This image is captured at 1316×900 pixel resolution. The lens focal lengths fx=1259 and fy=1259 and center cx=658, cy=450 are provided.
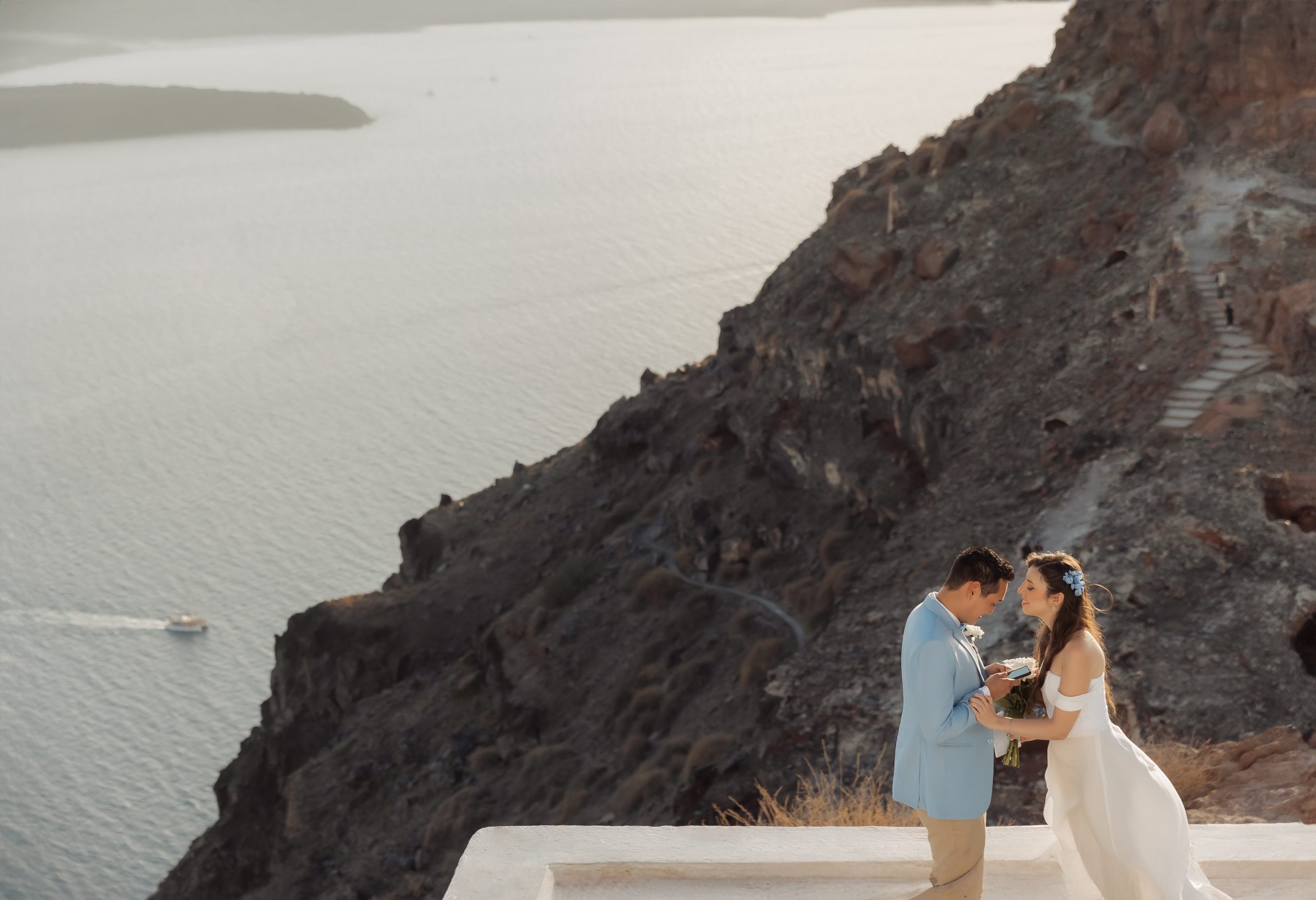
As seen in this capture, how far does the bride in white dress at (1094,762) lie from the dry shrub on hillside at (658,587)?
27749mm

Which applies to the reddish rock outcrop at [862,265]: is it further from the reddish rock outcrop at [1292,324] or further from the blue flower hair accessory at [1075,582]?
the blue flower hair accessory at [1075,582]

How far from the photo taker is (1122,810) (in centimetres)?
698

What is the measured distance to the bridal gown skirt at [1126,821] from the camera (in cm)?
694

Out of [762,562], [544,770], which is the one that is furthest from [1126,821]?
[762,562]

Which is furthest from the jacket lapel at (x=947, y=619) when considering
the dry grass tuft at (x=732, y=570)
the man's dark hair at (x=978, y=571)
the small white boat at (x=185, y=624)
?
the small white boat at (x=185, y=624)

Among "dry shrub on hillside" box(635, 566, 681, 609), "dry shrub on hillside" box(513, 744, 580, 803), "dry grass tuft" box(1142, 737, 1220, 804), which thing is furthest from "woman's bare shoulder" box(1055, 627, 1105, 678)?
"dry shrub on hillside" box(635, 566, 681, 609)

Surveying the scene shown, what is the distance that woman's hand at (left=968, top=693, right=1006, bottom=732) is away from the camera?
669 centimetres

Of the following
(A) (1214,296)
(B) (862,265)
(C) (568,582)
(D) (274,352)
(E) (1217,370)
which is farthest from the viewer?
(D) (274,352)

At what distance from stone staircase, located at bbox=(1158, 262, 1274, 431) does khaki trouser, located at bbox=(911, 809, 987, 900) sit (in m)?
16.6

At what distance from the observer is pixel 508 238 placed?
130 meters

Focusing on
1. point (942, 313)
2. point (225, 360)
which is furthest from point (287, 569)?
point (942, 313)

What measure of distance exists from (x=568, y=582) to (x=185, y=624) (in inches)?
1808

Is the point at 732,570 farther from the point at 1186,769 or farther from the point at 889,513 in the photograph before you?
the point at 1186,769

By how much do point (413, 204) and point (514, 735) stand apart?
11794cm
